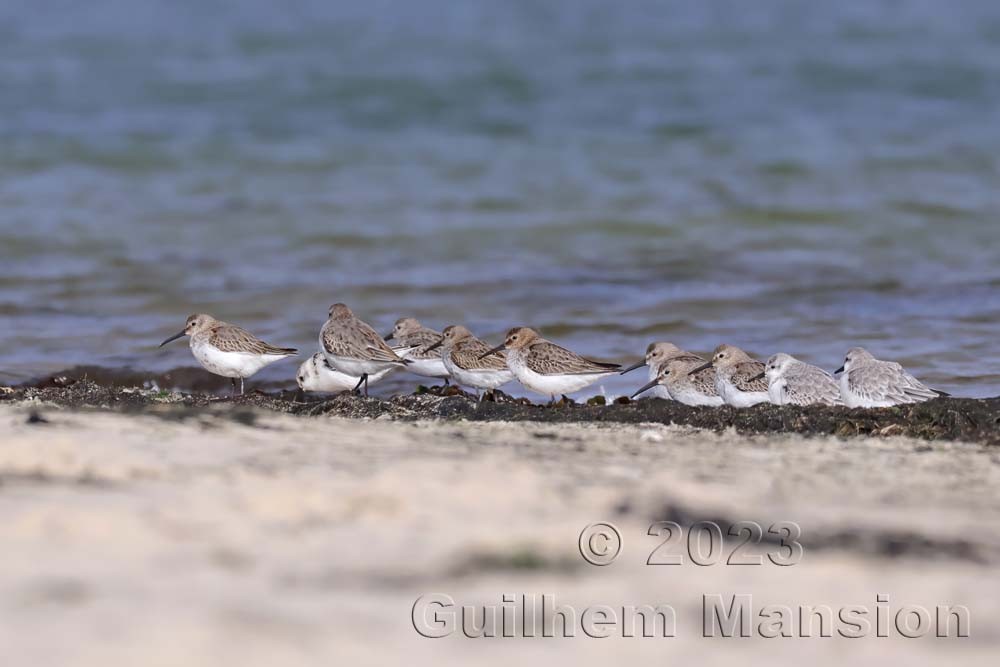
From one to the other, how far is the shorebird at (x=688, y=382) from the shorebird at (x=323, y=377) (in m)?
1.84

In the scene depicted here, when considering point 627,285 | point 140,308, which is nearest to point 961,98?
point 627,285

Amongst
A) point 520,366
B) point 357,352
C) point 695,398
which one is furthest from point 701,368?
point 357,352

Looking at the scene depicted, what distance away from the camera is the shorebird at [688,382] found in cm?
832

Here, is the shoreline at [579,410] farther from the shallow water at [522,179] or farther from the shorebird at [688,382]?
the shallow water at [522,179]

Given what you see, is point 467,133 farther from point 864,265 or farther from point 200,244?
point 864,265

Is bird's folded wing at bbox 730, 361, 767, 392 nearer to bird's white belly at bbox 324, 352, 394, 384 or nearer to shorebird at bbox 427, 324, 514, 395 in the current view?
shorebird at bbox 427, 324, 514, 395

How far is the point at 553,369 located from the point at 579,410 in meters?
0.91

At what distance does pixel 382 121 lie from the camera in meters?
21.2

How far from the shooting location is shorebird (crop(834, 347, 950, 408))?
7523 millimetres

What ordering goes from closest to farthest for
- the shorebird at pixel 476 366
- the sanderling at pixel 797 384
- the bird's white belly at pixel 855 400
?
1. the bird's white belly at pixel 855 400
2. the sanderling at pixel 797 384
3. the shorebird at pixel 476 366

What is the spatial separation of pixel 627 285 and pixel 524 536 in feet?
26.8

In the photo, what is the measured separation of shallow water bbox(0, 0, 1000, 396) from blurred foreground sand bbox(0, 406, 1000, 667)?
Answer: 3.96m

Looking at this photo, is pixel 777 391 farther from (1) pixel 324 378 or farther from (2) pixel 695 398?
(1) pixel 324 378

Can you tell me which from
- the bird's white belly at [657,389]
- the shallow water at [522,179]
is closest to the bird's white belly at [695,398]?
the bird's white belly at [657,389]
